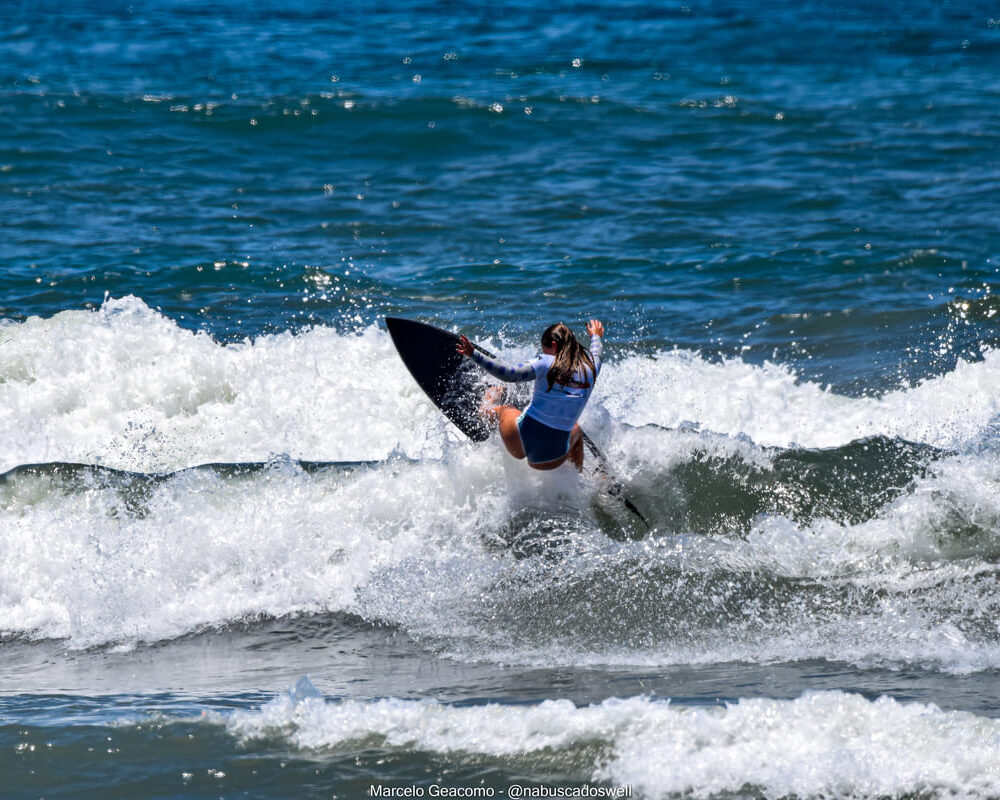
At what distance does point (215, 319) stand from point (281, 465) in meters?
4.47

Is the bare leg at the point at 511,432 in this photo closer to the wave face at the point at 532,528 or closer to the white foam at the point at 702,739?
the wave face at the point at 532,528

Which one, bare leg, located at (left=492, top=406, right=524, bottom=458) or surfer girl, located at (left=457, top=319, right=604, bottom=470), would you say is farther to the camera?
bare leg, located at (left=492, top=406, right=524, bottom=458)

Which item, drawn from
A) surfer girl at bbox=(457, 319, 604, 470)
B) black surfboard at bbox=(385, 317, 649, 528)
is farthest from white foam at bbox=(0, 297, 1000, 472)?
surfer girl at bbox=(457, 319, 604, 470)

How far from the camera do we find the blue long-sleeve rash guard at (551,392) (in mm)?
7344

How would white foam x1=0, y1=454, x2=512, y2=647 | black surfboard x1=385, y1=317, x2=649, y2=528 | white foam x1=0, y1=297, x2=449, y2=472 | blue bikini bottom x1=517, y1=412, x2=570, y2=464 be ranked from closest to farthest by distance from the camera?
white foam x1=0, y1=454, x2=512, y2=647, blue bikini bottom x1=517, y1=412, x2=570, y2=464, black surfboard x1=385, y1=317, x2=649, y2=528, white foam x1=0, y1=297, x2=449, y2=472

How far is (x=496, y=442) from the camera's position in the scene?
797cm

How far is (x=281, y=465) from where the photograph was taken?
8219mm

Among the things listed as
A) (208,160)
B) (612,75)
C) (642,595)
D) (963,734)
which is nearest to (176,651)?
(642,595)

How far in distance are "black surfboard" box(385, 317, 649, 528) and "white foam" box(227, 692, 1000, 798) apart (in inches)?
151

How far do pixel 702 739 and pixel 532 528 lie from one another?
3124 mm

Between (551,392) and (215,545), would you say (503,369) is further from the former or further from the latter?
(215,545)

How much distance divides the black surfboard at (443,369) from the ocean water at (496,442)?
274 mm

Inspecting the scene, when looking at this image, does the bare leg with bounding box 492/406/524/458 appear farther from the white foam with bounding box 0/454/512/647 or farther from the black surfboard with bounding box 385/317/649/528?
the black surfboard with bounding box 385/317/649/528

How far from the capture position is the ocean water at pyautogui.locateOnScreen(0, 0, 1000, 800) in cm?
473
